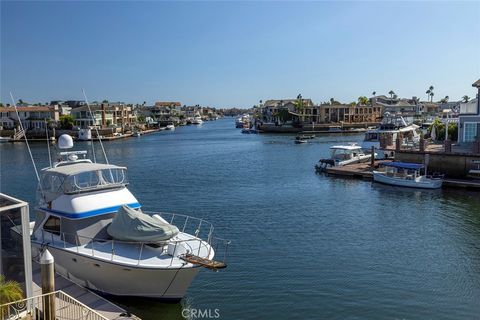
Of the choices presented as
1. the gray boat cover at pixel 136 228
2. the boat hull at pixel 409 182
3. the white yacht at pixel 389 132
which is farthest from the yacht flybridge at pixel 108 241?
the white yacht at pixel 389 132

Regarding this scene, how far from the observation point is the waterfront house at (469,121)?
4278 centimetres

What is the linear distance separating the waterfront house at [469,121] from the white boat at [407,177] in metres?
6.23

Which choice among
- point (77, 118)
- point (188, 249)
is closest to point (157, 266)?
point (188, 249)

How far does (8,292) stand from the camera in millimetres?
11195

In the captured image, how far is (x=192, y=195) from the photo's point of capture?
38.1m

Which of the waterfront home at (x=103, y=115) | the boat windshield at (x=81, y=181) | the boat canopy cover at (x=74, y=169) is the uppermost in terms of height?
the waterfront home at (x=103, y=115)

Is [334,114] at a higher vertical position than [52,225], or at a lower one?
higher

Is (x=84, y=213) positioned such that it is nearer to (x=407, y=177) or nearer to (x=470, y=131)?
(x=407, y=177)

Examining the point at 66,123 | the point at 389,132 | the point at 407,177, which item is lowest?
the point at 407,177

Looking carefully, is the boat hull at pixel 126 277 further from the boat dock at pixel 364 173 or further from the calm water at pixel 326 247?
the boat dock at pixel 364 173

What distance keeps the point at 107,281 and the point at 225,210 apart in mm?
16111

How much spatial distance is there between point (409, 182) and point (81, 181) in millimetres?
30145

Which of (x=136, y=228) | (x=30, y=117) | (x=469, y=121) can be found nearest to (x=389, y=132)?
(x=469, y=121)

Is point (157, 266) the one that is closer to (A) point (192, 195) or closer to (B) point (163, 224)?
(B) point (163, 224)
